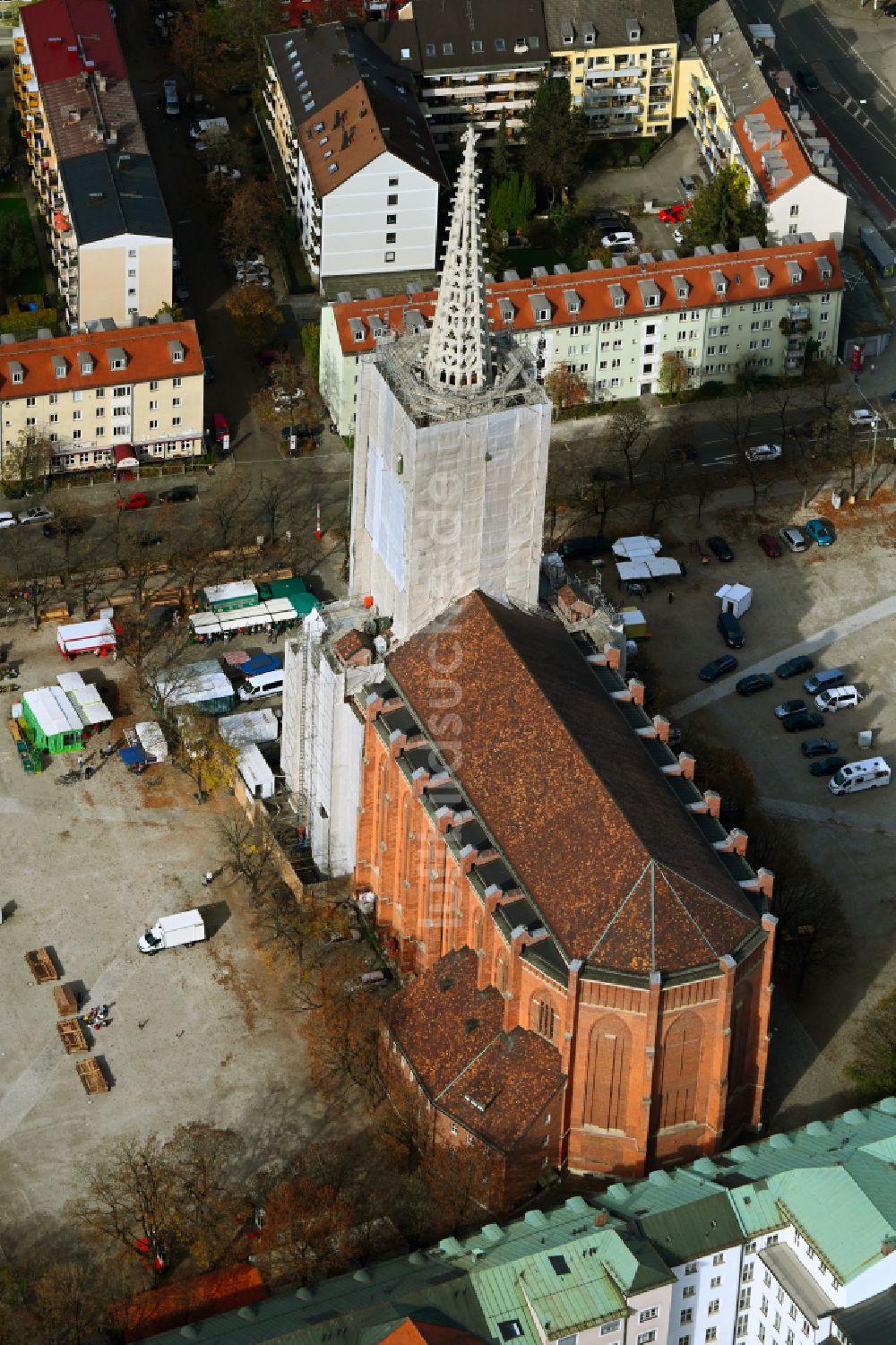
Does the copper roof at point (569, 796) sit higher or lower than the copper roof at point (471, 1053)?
higher

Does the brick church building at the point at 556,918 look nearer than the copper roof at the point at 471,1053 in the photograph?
Yes

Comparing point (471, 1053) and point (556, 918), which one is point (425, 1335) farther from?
point (556, 918)

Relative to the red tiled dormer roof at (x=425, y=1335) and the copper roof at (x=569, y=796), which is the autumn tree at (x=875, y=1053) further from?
the red tiled dormer roof at (x=425, y=1335)

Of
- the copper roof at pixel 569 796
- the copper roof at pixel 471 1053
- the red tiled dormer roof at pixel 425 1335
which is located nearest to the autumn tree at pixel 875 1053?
the copper roof at pixel 569 796

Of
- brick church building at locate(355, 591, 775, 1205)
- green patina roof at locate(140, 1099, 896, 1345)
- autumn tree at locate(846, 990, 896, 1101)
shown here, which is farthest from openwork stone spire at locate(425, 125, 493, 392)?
green patina roof at locate(140, 1099, 896, 1345)

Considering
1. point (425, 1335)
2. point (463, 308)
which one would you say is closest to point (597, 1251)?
point (425, 1335)

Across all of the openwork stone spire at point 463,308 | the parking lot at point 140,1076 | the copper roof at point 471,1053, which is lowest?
the parking lot at point 140,1076

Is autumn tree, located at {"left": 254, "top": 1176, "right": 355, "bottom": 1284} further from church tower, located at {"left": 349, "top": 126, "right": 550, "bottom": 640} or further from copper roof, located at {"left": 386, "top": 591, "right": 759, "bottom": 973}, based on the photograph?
church tower, located at {"left": 349, "top": 126, "right": 550, "bottom": 640}
